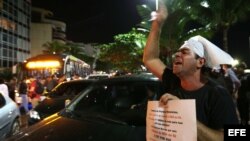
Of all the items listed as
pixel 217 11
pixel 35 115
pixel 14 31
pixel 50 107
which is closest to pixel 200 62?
pixel 35 115

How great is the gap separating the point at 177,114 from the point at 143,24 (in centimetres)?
2359

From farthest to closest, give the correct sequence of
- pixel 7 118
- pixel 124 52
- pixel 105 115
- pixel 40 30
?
pixel 40 30
pixel 124 52
pixel 7 118
pixel 105 115

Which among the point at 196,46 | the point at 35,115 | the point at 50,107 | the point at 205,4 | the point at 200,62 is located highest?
the point at 205,4

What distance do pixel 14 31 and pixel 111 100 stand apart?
76012 millimetres

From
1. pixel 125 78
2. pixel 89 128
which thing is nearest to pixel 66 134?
pixel 89 128

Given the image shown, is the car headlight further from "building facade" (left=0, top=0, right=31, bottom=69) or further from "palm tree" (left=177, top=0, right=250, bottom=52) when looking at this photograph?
"building facade" (left=0, top=0, right=31, bottom=69)

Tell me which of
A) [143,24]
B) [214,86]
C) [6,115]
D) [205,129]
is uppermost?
[143,24]

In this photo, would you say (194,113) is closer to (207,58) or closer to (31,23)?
(207,58)

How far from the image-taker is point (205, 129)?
102 inches

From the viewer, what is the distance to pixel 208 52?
3.04 meters

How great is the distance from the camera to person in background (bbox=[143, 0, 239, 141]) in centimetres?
266

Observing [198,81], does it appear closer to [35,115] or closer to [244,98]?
[35,115]

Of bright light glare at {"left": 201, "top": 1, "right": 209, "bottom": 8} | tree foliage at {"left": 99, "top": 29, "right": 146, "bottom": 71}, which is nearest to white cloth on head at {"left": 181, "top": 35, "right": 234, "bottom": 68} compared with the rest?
bright light glare at {"left": 201, "top": 1, "right": 209, "bottom": 8}

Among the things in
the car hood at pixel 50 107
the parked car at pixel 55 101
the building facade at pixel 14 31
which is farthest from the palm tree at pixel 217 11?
the building facade at pixel 14 31
